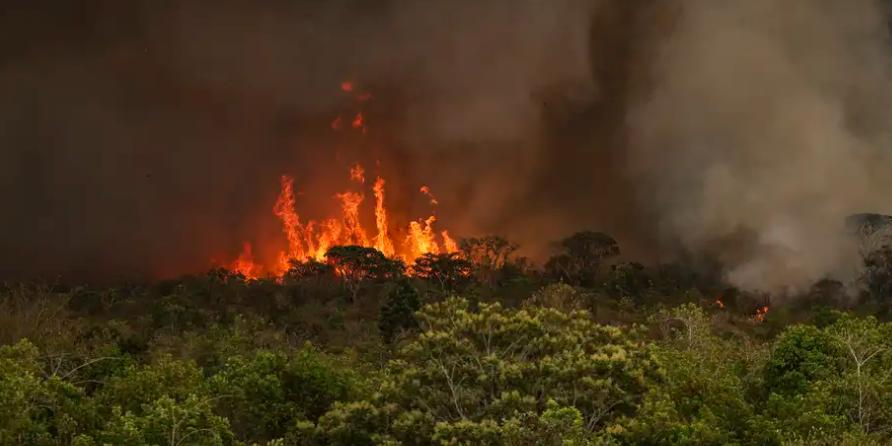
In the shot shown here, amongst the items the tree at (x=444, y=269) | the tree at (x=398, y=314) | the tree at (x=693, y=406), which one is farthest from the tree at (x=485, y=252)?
the tree at (x=693, y=406)

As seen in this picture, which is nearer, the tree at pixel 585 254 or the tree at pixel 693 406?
the tree at pixel 693 406

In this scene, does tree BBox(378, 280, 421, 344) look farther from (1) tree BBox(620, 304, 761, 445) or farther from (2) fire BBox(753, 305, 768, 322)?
(2) fire BBox(753, 305, 768, 322)

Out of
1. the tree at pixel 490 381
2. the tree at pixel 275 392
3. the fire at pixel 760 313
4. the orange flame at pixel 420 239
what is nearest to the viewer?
the tree at pixel 490 381

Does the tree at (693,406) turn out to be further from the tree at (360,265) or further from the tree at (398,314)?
the tree at (360,265)

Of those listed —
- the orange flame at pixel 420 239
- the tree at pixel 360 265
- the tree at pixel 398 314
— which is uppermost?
the orange flame at pixel 420 239

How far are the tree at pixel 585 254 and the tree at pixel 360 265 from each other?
31.2 metres

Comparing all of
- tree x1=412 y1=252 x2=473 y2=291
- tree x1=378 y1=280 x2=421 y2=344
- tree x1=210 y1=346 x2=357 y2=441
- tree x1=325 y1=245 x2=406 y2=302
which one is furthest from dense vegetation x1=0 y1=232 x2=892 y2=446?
tree x1=412 y1=252 x2=473 y2=291

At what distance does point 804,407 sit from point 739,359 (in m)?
13.7

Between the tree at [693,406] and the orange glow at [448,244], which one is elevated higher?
the orange glow at [448,244]

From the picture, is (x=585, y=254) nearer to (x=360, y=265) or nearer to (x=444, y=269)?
(x=444, y=269)

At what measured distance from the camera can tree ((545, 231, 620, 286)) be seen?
154 meters

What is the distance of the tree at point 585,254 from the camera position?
15412 cm

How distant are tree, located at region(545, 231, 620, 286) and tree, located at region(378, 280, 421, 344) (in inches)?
2551

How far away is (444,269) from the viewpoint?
478ft
